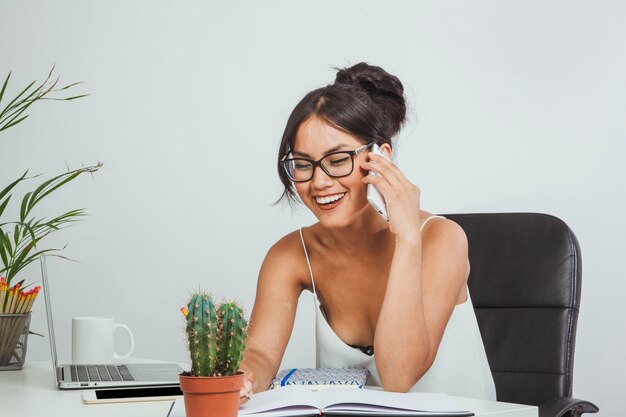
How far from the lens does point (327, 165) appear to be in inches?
72.7

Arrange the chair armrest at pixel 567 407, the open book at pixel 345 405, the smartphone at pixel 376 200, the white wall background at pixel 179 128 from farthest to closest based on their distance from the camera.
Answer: the white wall background at pixel 179 128 < the smartphone at pixel 376 200 < the chair armrest at pixel 567 407 < the open book at pixel 345 405

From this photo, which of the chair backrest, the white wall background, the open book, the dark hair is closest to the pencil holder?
the dark hair

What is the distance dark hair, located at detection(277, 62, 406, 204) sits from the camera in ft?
6.23

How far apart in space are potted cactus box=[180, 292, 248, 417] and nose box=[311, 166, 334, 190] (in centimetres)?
83

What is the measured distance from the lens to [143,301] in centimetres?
313


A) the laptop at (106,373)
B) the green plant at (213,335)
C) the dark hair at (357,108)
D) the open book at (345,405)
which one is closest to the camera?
the green plant at (213,335)

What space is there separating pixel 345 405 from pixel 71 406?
0.48 m

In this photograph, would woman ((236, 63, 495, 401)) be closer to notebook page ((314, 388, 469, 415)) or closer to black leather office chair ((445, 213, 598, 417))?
black leather office chair ((445, 213, 598, 417))

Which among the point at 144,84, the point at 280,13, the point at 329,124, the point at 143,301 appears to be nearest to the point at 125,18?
the point at 144,84

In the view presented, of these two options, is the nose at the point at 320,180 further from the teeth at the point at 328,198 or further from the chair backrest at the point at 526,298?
the chair backrest at the point at 526,298

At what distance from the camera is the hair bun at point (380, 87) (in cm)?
204

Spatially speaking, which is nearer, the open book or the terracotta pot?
the terracotta pot

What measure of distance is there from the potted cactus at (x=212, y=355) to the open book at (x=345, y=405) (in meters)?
0.11

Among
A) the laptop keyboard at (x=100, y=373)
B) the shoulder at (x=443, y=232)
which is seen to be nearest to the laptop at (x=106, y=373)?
the laptop keyboard at (x=100, y=373)
